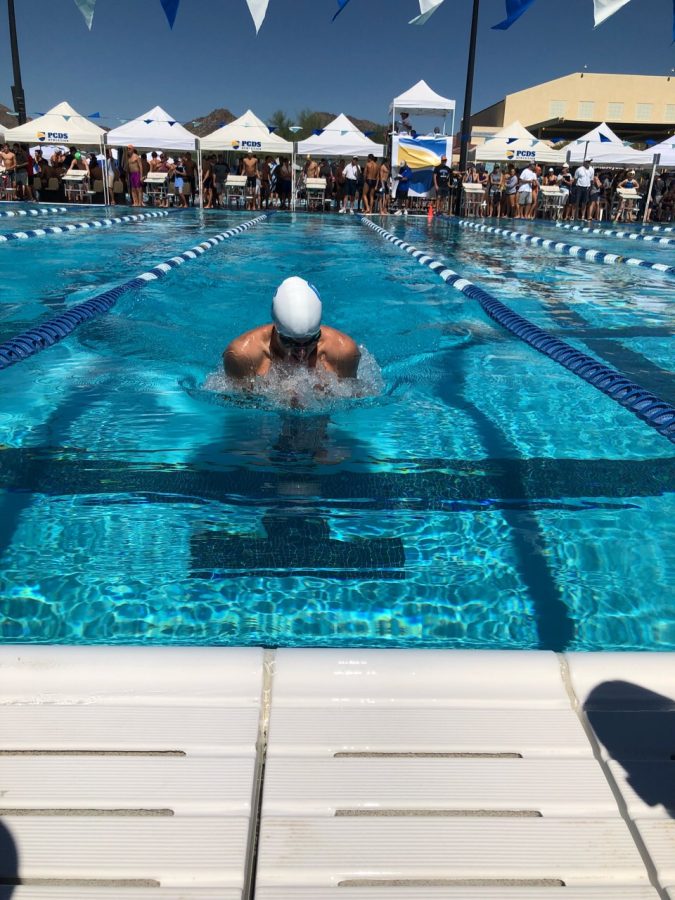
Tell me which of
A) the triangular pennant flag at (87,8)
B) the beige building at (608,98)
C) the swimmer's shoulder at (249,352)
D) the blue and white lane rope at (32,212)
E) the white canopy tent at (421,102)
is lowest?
the swimmer's shoulder at (249,352)

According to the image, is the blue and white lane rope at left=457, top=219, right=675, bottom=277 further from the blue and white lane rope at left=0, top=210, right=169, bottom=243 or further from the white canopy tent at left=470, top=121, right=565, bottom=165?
the blue and white lane rope at left=0, top=210, right=169, bottom=243

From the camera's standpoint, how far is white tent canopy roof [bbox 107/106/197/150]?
18.0 meters

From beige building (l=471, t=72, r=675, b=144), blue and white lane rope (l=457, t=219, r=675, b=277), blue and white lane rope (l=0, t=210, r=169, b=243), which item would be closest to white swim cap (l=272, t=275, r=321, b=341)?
blue and white lane rope (l=457, t=219, r=675, b=277)

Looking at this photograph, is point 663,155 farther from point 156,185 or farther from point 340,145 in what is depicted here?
point 156,185

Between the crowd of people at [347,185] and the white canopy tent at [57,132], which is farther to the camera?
the crowd of people at [347,185]

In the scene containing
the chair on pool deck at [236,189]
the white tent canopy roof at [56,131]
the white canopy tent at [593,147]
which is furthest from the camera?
the chair on pool deck at [236,189]

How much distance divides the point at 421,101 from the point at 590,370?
686 inches

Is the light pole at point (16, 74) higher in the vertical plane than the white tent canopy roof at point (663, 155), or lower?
higher

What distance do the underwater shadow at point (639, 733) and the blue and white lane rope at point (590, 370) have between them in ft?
8.03

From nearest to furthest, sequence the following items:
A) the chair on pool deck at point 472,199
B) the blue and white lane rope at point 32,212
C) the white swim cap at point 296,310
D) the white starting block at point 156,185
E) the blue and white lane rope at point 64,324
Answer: the white swim cap at point 296,310 → the blue and white lane rope at point 64,324 → the blue and white lane rope at point 32,212 → the chair on pool deck at point 472,199 → the white starting block at point 156,185

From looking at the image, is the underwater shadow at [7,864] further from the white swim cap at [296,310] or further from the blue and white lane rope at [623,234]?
the blue and white lane rope at [623,234]

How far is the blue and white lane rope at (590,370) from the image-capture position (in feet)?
12.3

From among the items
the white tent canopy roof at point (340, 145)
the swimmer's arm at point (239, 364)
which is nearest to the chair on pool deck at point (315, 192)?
the white tent canopy roof at point (340, 145)

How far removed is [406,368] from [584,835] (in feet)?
13.6
